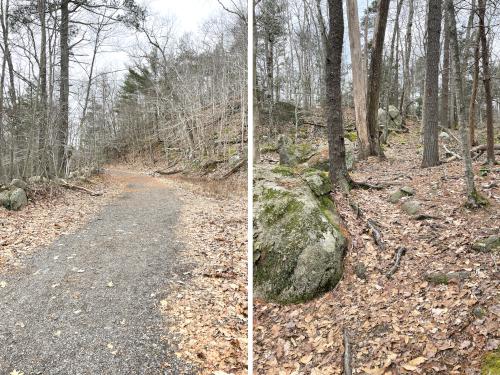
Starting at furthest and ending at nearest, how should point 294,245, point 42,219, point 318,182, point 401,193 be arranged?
point 42,219 < point 401,193 < point 318,182 < point 294,245

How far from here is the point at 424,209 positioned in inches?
182

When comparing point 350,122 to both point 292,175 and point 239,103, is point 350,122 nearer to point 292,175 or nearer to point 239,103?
point 239,103

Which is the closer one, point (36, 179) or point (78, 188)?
point (36, 179)

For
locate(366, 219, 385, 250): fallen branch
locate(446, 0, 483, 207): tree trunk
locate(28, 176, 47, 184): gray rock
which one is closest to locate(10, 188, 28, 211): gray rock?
locate(28, 176, 47, 184): gray rock

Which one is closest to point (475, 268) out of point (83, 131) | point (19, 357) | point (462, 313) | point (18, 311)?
point (462, 313)

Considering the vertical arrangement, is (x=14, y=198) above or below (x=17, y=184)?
below

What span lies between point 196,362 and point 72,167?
10.6m

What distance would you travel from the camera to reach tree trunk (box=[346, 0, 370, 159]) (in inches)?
318

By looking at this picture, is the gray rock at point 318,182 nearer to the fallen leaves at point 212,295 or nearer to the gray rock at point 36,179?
the fallen leaves at point 212,295

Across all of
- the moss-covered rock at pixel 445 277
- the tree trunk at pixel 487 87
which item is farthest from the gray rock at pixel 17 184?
the tree trunk at pixel 487 87

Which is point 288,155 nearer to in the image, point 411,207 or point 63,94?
point 411,207

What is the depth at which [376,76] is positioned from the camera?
8523 mm

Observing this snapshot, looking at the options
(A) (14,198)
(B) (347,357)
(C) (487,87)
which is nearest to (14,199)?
(A) (14,198)

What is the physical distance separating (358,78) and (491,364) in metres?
7.40
